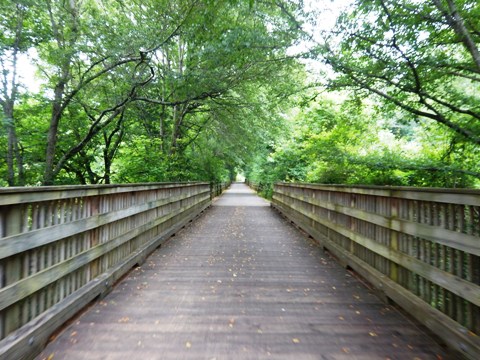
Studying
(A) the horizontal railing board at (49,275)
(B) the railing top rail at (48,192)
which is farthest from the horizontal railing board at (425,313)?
(B) the railing top rail at (48,192)

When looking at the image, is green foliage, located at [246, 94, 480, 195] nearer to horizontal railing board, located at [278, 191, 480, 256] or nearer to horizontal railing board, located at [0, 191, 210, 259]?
horizontal railing board, located at [278, 191, 480, 256]

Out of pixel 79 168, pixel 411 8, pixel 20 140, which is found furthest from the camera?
pixel 79 168

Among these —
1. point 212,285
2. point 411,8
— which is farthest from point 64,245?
point 411,8

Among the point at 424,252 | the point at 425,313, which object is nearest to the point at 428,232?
the point at 424,252

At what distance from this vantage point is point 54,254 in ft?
10.0

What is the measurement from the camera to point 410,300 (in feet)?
10.7

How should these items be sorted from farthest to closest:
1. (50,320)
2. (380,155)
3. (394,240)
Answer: (380,155), (394,240), (50,320)

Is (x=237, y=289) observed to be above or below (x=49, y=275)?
below

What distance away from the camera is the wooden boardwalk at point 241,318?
106 inches

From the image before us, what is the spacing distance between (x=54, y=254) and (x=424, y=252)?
3509 mm

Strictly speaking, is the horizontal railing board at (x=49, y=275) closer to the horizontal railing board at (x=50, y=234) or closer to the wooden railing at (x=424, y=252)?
the horizontal railing board at (x=50, y=234)

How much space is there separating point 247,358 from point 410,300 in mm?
1779

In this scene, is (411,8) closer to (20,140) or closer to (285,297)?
(285,297)

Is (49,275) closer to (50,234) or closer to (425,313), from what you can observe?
(50,234)
